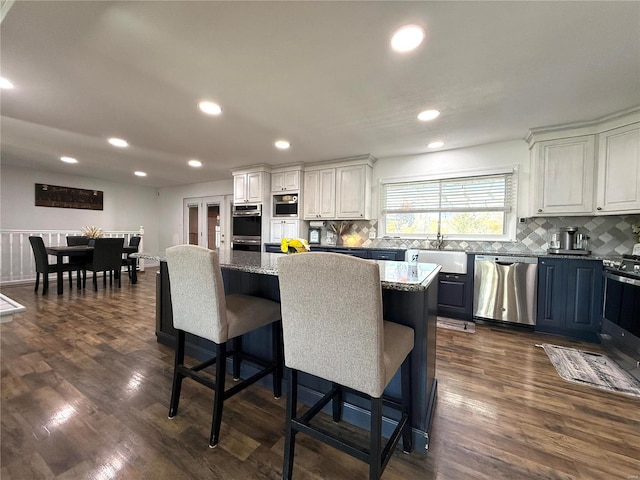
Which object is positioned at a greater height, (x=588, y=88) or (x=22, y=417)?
(x=588, y=88)

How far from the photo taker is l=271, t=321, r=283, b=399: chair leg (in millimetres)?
1740

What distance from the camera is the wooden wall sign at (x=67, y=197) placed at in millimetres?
5641

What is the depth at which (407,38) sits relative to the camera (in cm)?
161

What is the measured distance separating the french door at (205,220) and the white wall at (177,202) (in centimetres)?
10

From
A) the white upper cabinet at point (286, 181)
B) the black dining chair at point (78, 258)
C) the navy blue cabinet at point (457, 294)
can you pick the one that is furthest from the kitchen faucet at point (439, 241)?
the black dining chair at point (78, 258)

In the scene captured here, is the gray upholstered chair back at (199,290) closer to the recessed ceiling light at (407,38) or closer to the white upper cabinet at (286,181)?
the recessed ceiling light at (407,38)

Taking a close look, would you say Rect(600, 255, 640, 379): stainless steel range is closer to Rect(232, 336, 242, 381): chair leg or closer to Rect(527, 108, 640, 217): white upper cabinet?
Rect(527, 108, 640, 217): white upper cabinet

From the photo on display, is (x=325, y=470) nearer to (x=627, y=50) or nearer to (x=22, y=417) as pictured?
(x=22, y=417)

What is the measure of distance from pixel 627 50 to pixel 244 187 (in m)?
4.80

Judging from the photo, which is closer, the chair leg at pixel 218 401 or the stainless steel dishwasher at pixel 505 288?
the chair leg at pixel 218 401

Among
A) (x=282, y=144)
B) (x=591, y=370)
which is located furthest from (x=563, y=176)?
(x=282, y=144)

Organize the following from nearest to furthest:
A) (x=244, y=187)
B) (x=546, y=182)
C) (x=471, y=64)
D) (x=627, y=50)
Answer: (x=627, y=50)
(x=471, y=64)
(x=546, y=182)
(x=244, y=187)

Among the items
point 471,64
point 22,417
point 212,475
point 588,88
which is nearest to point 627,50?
point 588,88

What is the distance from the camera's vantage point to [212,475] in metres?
1.18
